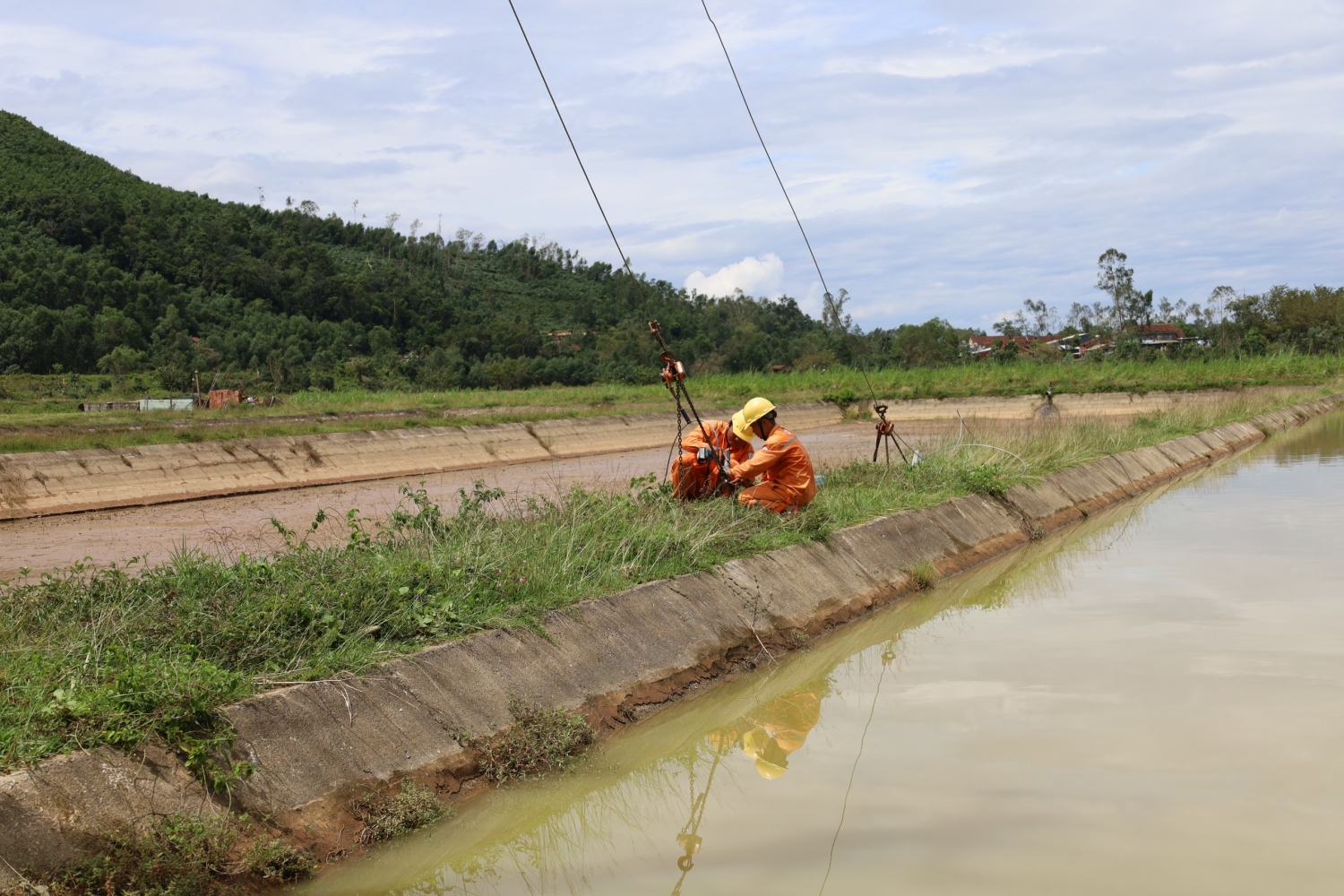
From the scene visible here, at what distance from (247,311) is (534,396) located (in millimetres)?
24735

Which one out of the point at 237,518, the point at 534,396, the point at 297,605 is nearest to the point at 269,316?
the point at 534,396

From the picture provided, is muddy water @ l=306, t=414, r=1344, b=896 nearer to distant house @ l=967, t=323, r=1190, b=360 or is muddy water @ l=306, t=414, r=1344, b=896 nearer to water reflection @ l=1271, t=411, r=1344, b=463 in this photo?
water reflection @ l=1271, t=411, r=1344, b=463

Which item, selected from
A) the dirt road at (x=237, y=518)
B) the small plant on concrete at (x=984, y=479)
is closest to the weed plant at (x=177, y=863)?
the dirt road at (x=237, y=518)

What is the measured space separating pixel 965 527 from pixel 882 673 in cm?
470

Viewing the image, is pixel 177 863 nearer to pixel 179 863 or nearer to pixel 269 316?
pixel 179 863

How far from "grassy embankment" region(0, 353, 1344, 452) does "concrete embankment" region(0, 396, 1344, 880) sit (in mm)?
12891

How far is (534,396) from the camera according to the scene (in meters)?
38.8

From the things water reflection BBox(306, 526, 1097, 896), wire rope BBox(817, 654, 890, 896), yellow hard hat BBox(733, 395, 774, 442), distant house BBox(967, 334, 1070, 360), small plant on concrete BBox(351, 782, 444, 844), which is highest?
distant house BBox(967, 334, 1070, 360)

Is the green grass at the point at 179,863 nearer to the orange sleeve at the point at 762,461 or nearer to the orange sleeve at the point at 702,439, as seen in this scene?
the orange sleeve at the point at 762,461

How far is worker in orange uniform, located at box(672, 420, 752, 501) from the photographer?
9.86m

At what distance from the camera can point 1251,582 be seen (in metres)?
9.47

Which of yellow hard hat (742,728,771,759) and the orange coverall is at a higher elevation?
the orange coverall

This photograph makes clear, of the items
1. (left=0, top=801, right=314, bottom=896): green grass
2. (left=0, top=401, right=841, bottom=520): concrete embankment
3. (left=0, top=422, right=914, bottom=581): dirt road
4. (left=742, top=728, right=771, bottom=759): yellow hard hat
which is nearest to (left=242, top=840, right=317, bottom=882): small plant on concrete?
(left=0, top=801, right=314, bottom=896): green grass

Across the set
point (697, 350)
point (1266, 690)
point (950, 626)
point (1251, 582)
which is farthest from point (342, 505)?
point (697, 350)
